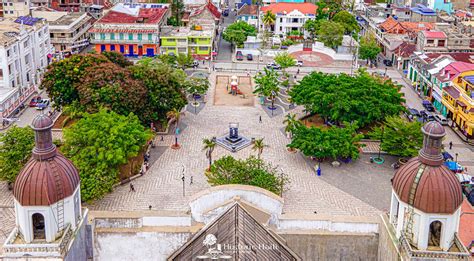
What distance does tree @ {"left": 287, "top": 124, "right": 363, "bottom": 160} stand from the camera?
51.2 meters

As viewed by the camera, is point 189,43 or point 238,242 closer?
point 238,242

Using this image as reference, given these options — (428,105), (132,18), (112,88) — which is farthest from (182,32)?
(428,105)

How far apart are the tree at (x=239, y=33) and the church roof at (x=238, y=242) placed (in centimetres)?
7097

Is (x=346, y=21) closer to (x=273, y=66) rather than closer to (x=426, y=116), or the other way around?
(x=273, y=66)

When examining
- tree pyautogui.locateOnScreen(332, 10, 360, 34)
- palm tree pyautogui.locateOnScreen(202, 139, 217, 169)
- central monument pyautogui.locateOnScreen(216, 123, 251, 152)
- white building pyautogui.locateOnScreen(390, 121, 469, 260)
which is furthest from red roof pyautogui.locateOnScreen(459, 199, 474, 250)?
tree pyautogui.locateOnScreen(332, 10, 360, 34)

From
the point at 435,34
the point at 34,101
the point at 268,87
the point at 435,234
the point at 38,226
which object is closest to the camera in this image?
the point at 38,226

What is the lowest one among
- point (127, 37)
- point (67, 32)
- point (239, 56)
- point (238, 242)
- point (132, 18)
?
point (239, 56)

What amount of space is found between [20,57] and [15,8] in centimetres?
2821

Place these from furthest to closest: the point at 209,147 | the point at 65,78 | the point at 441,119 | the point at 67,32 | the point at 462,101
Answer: the point at 67,32 < the point at 441,119 < the point at 462,101 < the point at 65,78 < the point at 209,147

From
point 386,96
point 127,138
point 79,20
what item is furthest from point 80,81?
point 79,20

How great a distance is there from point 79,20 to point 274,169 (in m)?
59.3

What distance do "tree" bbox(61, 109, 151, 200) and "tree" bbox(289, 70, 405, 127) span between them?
1904 centimetres

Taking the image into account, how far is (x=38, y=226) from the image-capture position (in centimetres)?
2602

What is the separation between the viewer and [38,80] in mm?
77062
